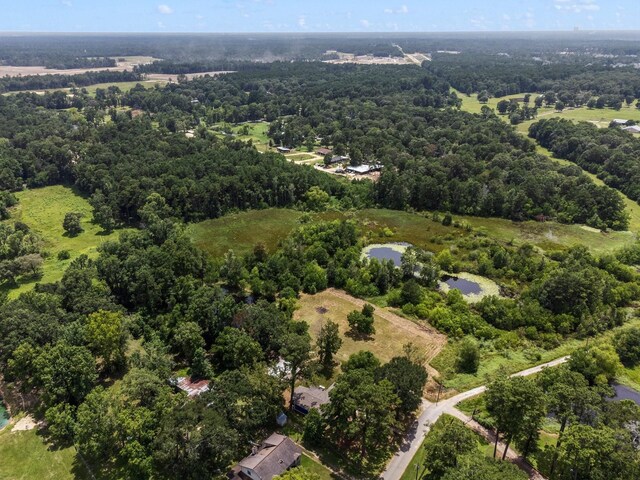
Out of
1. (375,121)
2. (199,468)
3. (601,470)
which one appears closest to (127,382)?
(199,468)

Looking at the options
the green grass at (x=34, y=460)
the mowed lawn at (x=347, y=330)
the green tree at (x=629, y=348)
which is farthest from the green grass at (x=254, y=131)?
the green tree at (x=629, y=348)

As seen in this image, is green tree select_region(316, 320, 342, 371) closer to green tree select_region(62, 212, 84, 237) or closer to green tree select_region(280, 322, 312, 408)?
green tree select_region(280, 322, 312, 408)

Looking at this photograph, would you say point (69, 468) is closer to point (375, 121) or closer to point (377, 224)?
point (377, 224)

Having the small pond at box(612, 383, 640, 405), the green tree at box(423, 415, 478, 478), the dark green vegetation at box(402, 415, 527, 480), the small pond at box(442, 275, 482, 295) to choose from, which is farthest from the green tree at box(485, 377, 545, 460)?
the small pond at box(442, 275, 482, 295)

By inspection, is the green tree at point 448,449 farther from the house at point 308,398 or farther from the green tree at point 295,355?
the green tree at point 295,355

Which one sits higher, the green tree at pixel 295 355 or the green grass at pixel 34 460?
the green tree at pixel 295 355

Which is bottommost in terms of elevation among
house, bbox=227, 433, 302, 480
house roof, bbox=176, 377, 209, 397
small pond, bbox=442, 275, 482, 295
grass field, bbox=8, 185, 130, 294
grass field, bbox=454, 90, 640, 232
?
small pond, bbox=442, 275, 482, 295
